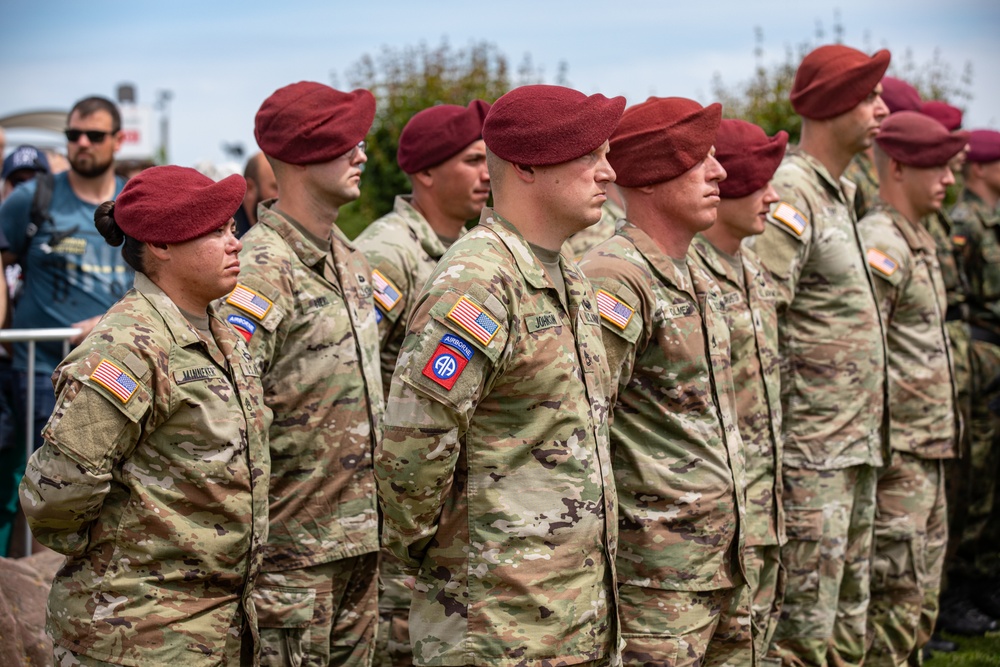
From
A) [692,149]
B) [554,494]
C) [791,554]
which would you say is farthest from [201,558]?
[791,554]

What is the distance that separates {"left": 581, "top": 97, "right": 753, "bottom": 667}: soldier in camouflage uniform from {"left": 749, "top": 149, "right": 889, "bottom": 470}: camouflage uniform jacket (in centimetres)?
122

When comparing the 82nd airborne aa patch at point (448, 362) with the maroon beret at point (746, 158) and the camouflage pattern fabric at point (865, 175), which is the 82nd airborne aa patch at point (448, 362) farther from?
the camouflage pattern fabric at point (865, 175)

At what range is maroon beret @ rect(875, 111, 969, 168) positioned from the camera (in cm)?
632

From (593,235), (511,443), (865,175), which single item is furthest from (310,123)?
(865,175)

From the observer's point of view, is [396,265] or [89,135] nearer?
[396,265]

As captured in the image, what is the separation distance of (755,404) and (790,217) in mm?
1140

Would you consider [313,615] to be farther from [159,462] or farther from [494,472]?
[494,472]

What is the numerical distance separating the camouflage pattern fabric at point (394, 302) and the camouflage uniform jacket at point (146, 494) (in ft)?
4.56

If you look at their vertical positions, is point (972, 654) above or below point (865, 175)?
below

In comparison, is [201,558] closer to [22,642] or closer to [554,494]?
[554,494]

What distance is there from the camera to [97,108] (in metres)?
6.78

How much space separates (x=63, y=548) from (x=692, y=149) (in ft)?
8.27

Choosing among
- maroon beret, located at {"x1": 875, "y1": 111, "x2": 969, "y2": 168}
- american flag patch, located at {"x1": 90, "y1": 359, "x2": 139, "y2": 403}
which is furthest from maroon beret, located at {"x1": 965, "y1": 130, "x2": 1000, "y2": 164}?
american flag patch, located at {"x1": 90, "y1": 359, "x2": 139, "y2": 403}

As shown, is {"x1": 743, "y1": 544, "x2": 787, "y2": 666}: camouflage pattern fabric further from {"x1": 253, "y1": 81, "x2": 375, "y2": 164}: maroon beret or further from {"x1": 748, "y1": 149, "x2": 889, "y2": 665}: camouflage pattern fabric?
{"x1": 253, "y1": 81, "x2": 375, "y2": 164}: maroon beret
